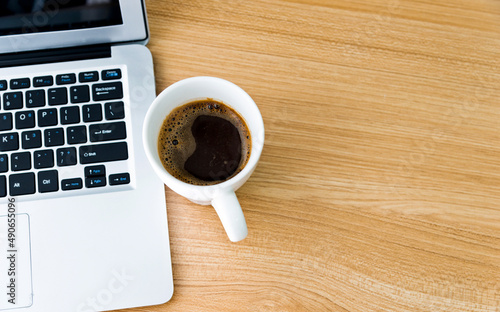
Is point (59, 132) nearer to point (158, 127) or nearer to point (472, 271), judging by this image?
point (158, 127)

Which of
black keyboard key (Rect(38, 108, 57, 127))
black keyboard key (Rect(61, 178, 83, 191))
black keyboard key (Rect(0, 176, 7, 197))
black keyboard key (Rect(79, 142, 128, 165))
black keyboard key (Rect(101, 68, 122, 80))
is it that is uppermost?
black keyboard key (Rect(101, 68, 122, 80))

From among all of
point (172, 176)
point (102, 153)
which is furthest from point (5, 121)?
point (172, 176)

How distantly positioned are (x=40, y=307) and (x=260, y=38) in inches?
17.0

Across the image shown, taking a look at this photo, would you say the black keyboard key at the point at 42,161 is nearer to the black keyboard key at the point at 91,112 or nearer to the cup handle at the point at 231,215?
the black keyboard key at the point at 91,112

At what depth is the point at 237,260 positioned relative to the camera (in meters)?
0.55

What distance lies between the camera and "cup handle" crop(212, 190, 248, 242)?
447 millimetres

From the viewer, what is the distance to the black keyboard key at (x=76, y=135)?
1.77ft

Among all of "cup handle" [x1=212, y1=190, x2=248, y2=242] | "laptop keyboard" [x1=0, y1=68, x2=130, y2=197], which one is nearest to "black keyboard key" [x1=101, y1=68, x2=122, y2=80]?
"laptop keyboard" [x1=0, y1=68, x2=130, y2=197]

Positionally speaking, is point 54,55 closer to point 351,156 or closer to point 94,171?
point 94,171

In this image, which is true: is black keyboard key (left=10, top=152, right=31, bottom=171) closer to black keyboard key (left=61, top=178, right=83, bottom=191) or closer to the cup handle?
black keyboard key (left=61, top=178, right=83, bottom=191)

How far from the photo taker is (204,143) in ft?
1.71

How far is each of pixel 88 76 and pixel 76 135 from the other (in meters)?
0.08

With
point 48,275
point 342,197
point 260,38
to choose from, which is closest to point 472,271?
point 342,197

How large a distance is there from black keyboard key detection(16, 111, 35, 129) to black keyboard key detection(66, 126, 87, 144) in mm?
44
